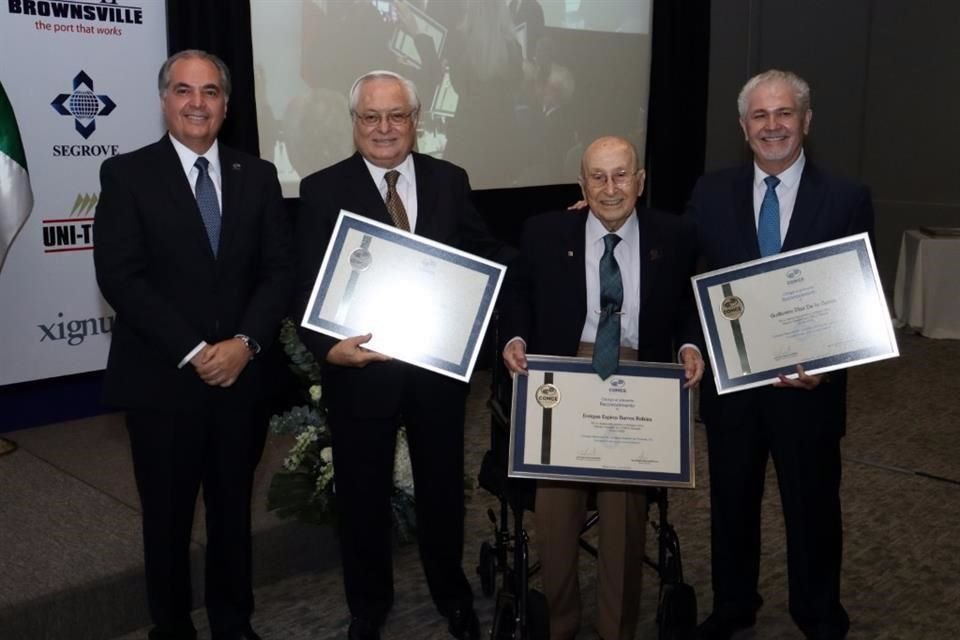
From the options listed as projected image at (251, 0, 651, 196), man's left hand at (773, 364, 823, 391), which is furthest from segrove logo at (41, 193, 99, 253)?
man's left hand at (773, 364, 823, 391)

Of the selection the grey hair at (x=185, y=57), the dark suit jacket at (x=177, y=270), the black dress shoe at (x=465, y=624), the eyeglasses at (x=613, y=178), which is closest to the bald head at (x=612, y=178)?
the eyeglasses at (x=613, y=178)

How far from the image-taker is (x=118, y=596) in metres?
3.15

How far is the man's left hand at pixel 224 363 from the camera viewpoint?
2494 mm

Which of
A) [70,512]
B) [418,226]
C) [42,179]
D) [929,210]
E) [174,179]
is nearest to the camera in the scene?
[174,179]

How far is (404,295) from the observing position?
2.58 m

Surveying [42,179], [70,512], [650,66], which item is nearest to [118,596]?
[70,512]

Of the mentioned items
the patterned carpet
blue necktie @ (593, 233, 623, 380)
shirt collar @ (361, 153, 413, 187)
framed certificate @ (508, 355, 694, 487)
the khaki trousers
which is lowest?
the patterned carpet

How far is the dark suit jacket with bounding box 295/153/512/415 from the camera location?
8.75 ft

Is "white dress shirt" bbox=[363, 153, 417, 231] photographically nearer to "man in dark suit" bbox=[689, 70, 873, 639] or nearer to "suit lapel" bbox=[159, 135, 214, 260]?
"suit lapel" bbox=[159, 135, 214, 260]

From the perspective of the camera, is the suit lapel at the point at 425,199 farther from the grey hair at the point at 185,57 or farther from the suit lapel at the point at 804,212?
the suit lapel at the point at 804,212

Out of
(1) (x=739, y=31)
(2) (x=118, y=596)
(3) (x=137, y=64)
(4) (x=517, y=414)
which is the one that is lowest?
(2) (x=118, y=596)

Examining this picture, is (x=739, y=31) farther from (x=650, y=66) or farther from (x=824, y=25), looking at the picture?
(x=650, y=66)

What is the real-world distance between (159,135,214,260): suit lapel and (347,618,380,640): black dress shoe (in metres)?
Answer: 1.11

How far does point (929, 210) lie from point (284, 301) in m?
7.64
